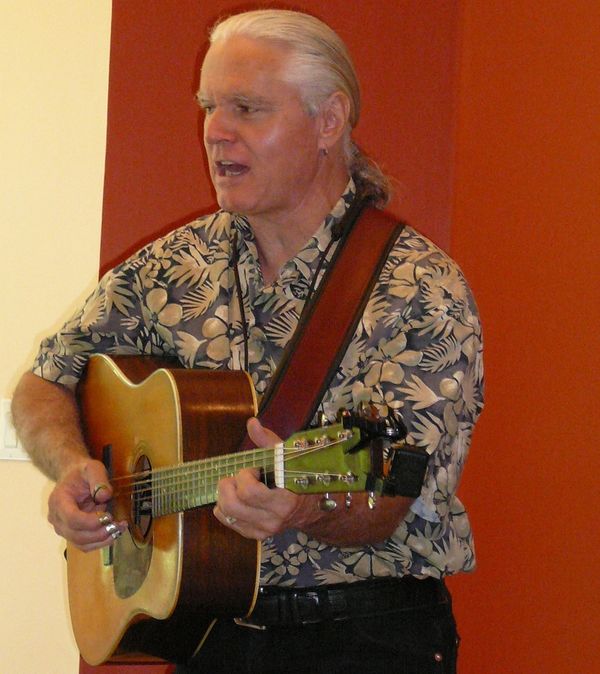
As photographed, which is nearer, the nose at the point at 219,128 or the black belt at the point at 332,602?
the black belt at the point at 332,602

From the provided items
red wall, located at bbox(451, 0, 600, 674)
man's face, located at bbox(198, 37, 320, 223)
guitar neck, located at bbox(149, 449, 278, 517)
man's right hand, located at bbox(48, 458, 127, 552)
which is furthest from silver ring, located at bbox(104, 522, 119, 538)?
red wall, located at bbox(451, 0, 600, 674)

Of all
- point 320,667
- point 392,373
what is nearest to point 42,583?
point 320,667

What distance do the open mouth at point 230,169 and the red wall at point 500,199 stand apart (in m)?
0.77

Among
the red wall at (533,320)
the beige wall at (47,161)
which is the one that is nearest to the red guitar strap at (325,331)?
the red wall at (533,320)

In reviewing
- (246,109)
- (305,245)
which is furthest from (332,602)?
(246,109)

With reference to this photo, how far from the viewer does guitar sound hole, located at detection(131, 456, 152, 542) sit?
1570mm

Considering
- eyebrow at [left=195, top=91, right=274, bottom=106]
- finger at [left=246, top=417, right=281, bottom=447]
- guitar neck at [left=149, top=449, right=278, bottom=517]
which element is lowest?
guitar neck at [left=149, top=449, right=278, bottom=517]

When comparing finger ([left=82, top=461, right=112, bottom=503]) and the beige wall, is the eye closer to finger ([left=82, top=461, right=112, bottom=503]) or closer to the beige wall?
finger ([left=82, top=461, right=112, bottom=503])

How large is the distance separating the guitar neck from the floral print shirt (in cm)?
16

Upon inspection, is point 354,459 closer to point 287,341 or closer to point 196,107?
point 287,341

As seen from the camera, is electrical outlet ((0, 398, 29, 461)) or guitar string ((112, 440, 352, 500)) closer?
guitar string ((112, 440, 352, 500))

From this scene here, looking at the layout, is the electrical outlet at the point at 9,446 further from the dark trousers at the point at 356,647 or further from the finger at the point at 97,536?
the dark trousers at the point at 356,647

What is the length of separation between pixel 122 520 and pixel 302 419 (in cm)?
38

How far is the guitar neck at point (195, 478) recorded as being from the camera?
4.42ft
